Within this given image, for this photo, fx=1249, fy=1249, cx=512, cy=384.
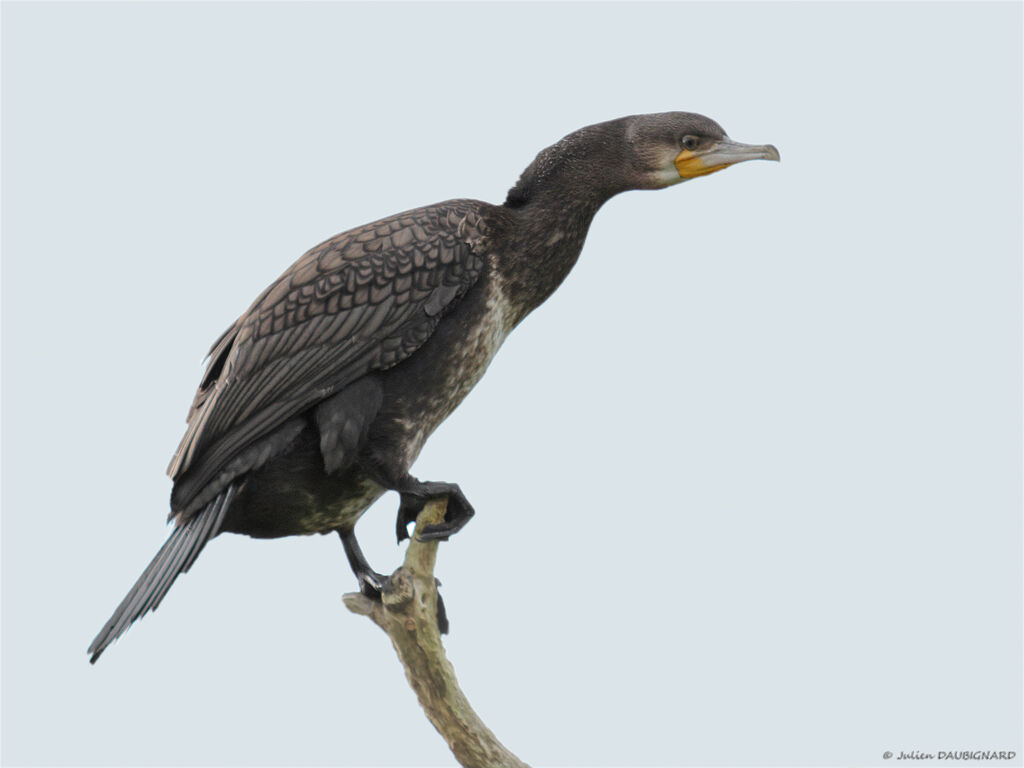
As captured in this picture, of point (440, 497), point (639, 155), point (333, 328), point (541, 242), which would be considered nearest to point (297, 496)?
point (440, 497)

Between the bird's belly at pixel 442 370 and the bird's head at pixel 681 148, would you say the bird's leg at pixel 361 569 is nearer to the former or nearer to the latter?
the bird's belly at pixel 442 370

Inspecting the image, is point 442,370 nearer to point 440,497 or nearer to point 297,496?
point 440,497

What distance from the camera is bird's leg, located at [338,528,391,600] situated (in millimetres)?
4594

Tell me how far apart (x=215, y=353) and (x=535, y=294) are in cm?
115

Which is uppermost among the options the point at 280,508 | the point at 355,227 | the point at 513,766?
the point at 355,227

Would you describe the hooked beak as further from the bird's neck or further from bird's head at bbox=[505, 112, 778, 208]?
the bird's neck

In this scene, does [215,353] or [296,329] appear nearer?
[296,329]

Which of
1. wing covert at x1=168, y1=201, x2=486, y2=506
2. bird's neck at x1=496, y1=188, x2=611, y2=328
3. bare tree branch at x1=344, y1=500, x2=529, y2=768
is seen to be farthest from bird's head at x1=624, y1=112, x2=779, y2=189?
bare tree branch at x1=344, y1=500, x2=529, y2=768

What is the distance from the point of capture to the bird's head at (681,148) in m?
4.26

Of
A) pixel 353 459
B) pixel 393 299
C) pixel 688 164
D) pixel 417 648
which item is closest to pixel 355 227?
pixel 393 299

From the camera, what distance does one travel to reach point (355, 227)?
4.35m

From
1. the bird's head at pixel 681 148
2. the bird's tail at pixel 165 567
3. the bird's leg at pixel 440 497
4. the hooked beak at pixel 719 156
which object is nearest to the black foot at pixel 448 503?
the bird's leg at pixel 440 497

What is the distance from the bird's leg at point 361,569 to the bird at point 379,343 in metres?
0.27

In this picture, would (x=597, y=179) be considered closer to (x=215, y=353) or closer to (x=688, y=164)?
(x=688, y=164)
